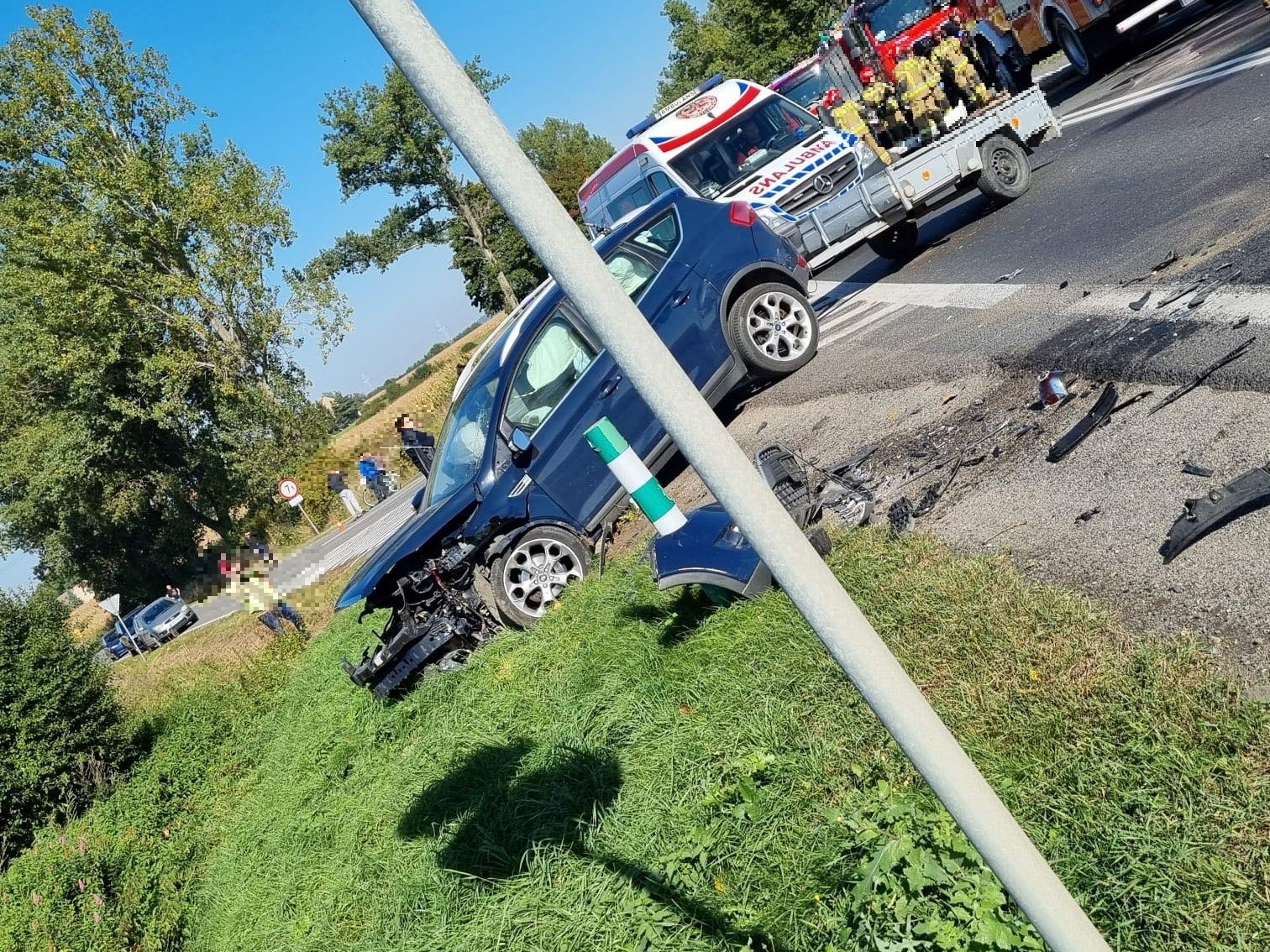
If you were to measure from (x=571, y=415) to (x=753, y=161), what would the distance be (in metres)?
6.61

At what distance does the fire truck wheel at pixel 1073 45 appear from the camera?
57.9ft

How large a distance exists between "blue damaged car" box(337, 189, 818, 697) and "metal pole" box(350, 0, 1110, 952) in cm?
560

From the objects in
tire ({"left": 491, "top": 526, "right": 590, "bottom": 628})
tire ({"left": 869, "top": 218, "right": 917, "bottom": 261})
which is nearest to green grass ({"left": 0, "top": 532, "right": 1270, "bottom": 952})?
tire ({"left": 491, "top": 526, "right": 590, "bottom": 628})

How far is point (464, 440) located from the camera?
28.6 feet

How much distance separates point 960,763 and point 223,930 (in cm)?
651

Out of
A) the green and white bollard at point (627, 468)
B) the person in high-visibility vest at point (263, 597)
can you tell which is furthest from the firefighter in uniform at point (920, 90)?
the green and white bollard at point (627, 468)

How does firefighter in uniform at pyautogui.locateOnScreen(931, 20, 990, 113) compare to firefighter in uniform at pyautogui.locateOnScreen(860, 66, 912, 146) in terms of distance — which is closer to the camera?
firefighter in uniform at pyautogui.locateOnScreen(860, 66, 912, 146)

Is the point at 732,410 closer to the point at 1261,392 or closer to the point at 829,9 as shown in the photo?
the point at 1261,392

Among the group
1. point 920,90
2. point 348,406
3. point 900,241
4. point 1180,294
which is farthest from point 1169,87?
point 348,406

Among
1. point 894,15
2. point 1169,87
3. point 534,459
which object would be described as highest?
point 894,15

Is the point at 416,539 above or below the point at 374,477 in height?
above

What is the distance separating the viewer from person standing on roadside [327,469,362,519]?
1324 inches

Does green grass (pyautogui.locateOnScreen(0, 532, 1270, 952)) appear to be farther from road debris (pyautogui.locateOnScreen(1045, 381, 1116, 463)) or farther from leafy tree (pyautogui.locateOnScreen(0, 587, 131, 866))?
leafy tree (pyautogui.locateOnScreen(0, 587, 131, 866))

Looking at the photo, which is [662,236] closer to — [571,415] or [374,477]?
[571,415]
